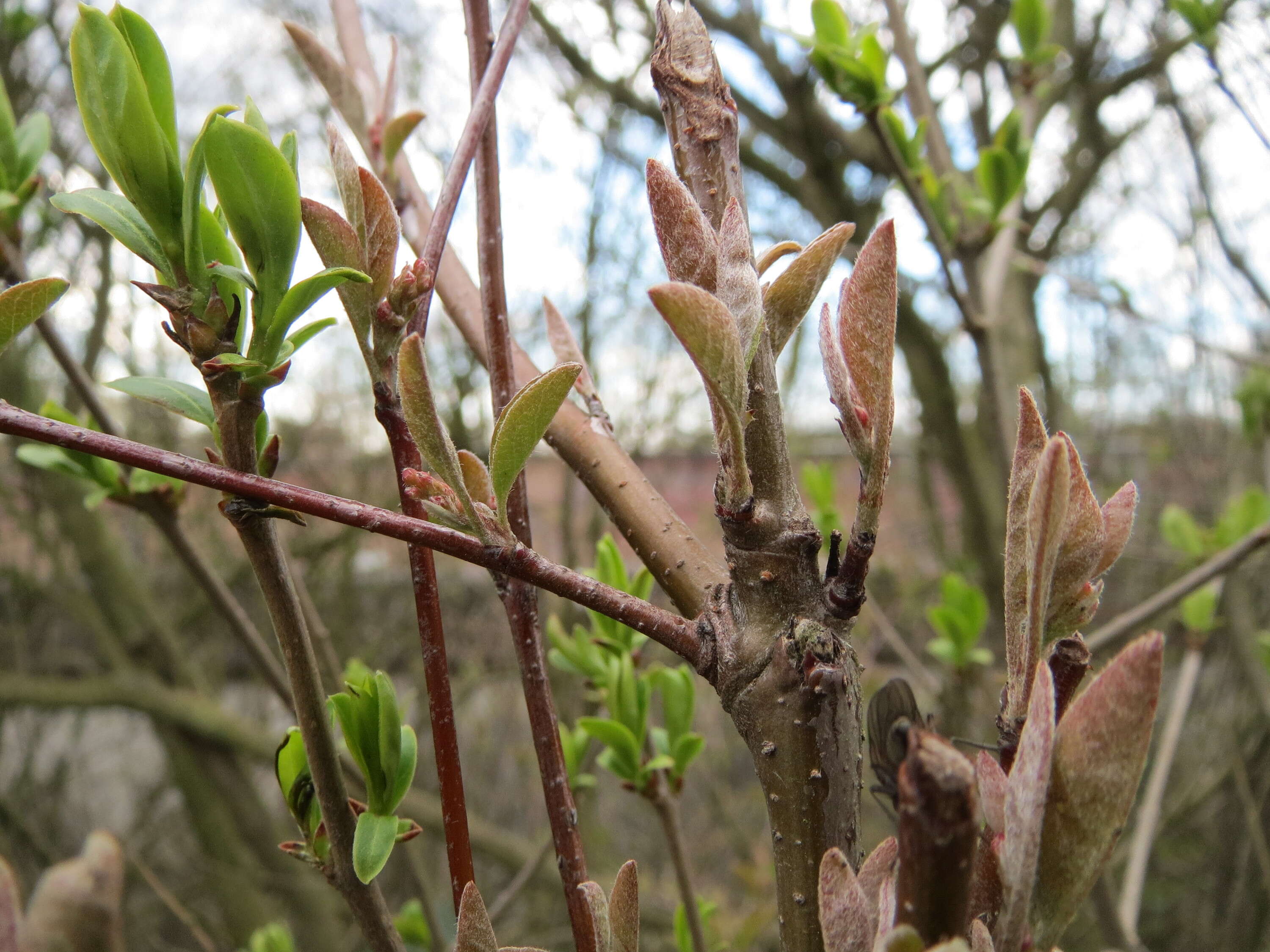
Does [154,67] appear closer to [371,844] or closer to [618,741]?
[371,844]

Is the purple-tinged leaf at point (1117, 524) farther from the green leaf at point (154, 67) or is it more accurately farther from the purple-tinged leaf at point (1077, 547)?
the green leaf at point (154, 67)

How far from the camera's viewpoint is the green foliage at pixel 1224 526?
4.63 ft

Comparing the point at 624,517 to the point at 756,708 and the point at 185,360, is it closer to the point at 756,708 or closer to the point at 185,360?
the point at 756,708

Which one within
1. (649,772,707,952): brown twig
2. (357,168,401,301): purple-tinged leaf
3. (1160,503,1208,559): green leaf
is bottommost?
(649,772,707,952): brown twig

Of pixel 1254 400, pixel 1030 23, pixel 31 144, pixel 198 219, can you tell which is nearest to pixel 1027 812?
pixel 198 219

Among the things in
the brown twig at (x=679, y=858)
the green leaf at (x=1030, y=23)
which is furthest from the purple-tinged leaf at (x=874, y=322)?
the green leaf at (x=1030, y=23)

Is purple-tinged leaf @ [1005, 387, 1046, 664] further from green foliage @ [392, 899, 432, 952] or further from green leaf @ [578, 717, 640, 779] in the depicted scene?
green foliage @ [392, 899, 432, 952]

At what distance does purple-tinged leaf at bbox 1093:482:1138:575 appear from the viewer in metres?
0.34

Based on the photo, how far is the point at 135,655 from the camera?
2.88 meters

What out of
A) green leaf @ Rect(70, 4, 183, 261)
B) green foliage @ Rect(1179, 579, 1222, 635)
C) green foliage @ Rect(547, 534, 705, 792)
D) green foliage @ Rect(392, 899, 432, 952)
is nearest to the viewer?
green leaf @ Rect(70, 4, 183, 261)

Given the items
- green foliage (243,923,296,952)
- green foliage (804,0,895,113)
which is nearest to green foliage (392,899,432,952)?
green foliage (243,923,296,952)

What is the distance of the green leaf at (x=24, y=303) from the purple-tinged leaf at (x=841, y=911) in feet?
1.16

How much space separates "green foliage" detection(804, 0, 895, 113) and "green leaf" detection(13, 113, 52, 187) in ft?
2.40

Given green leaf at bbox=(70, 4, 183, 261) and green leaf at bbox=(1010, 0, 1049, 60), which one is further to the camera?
green leaf at bbox=(1010, 0, 1049, 60)
